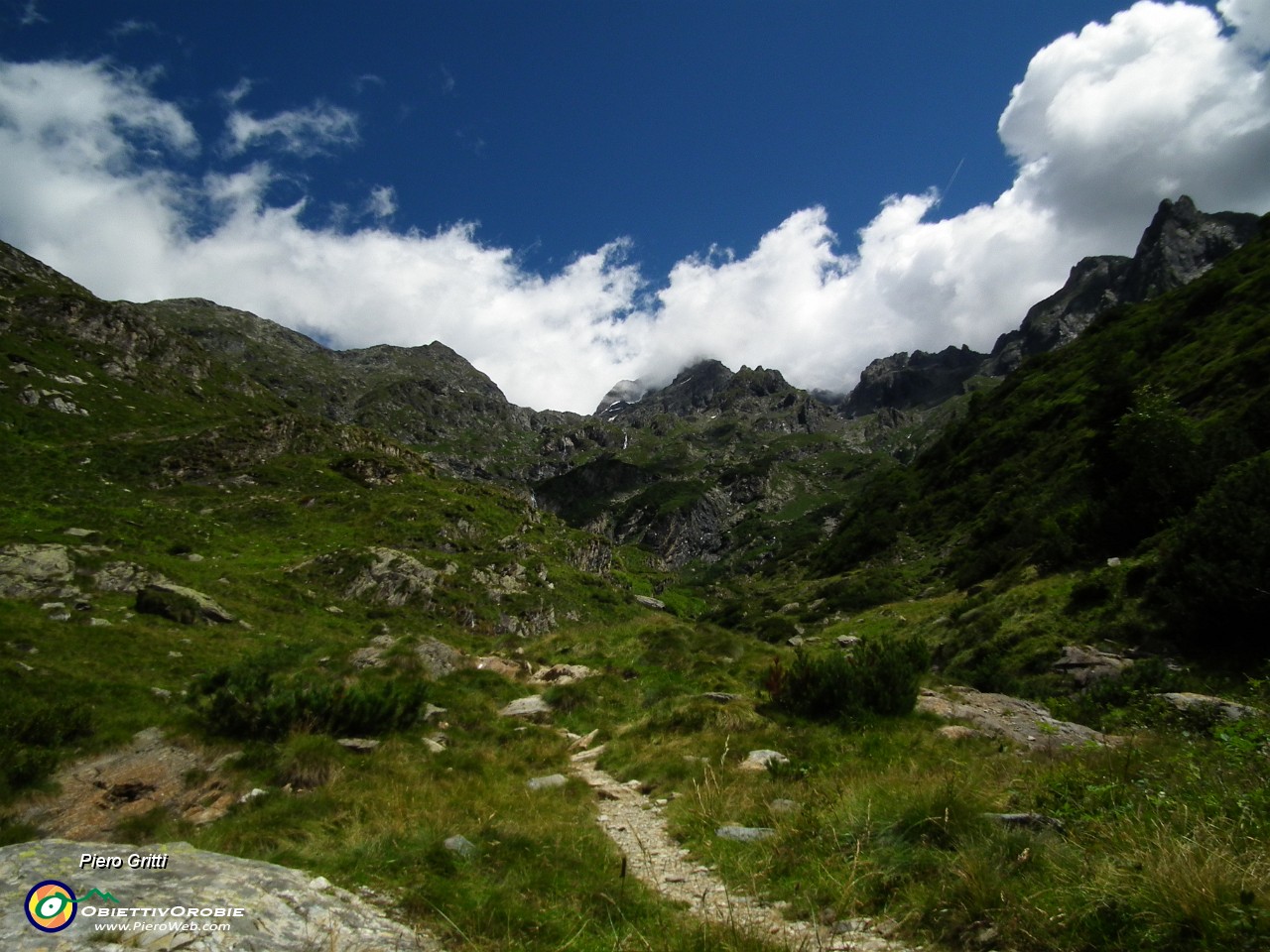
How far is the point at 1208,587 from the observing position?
14.7 metres

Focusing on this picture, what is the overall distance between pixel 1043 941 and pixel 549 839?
504cm

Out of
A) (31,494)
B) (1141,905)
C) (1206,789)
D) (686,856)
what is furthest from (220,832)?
(31,494)

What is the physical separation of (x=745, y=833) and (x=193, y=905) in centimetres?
550

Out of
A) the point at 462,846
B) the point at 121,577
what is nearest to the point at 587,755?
the point at 462,846

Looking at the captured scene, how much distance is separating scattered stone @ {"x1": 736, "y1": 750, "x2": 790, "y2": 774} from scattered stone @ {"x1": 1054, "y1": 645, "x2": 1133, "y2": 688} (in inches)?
430

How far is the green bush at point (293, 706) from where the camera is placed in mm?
10445

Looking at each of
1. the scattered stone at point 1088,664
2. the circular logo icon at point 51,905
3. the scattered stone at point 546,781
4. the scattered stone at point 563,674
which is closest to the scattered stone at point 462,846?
the circular logo icon at point 51,905

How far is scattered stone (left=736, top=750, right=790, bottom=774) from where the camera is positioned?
9708 mm

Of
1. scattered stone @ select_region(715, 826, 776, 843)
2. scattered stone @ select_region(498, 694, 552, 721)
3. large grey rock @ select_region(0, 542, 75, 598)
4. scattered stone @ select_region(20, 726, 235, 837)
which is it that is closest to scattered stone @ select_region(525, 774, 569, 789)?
scattered stone @ select_region(715, 826, 776, 843)

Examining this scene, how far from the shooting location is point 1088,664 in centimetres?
1692

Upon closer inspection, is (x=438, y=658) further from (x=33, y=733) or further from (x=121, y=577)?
(x=121, y=577)

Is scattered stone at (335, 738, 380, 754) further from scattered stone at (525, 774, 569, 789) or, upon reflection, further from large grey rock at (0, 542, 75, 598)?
large grey rock at (0, 542, 75, 598)

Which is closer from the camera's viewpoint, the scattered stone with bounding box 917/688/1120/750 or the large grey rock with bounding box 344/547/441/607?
the scattered stone with bounding box 917/688/1120/750

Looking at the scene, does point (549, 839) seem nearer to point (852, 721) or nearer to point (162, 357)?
point (852, 721)
